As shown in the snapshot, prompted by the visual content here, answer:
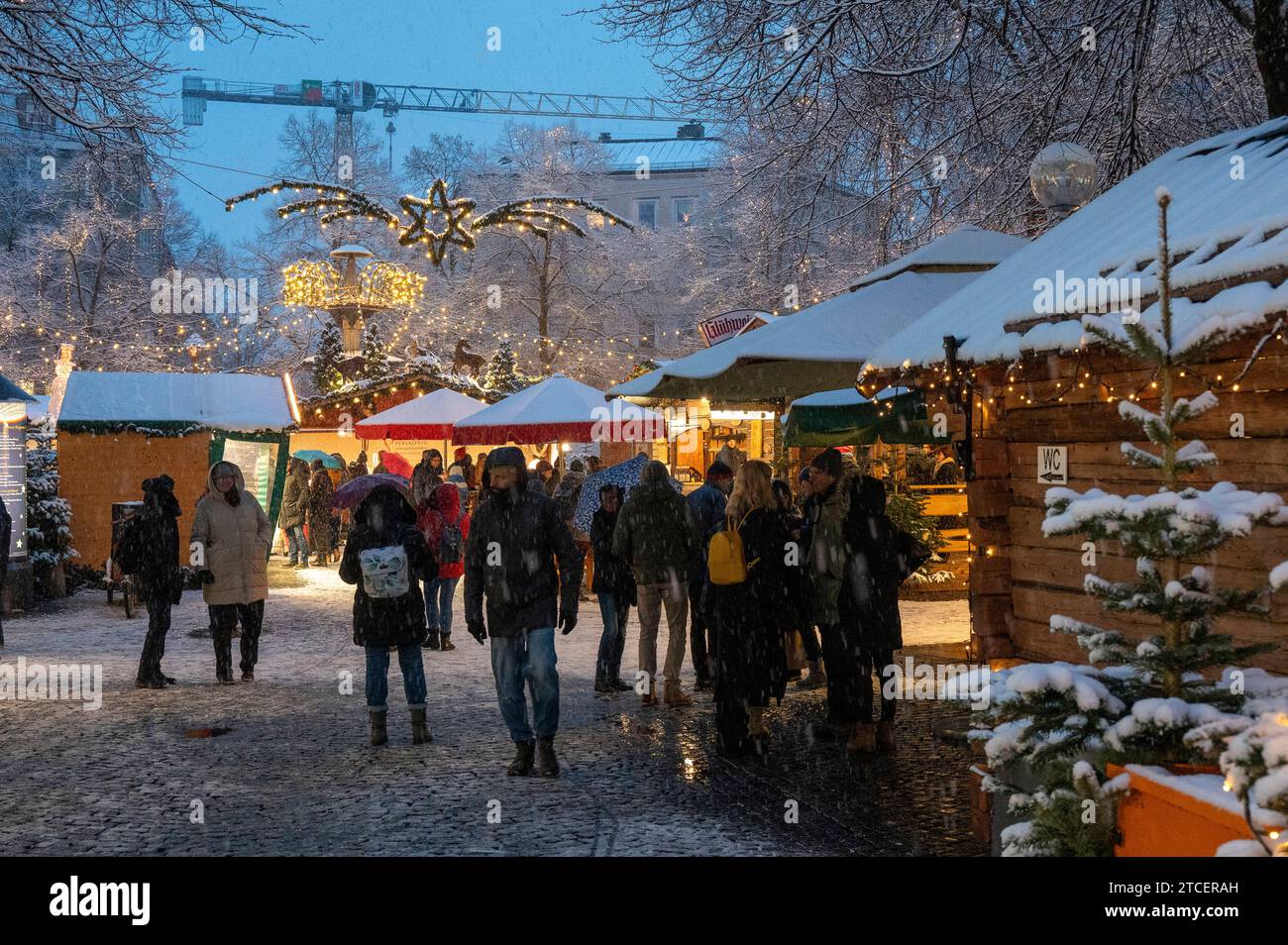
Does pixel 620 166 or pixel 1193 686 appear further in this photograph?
pixel 620 166

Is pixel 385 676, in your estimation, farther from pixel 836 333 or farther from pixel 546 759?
pixel 836 333

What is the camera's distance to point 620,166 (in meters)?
77.1

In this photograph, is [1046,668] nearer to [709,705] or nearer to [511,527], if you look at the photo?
[511,527]

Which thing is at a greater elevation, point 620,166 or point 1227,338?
point 620,166

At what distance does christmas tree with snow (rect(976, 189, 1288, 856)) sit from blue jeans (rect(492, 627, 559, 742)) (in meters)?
3.67

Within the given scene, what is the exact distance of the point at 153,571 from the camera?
11.1 meters

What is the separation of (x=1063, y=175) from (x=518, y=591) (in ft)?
14.9

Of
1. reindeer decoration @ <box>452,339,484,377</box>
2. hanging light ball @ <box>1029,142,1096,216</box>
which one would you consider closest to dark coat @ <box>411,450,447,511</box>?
hanging light ball @ <box>1029,142,1096,216</box>

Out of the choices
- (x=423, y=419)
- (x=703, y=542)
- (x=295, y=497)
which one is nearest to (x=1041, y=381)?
(x=703, y=542)

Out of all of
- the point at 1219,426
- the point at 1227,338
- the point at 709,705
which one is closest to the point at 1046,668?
the point at 1227,338

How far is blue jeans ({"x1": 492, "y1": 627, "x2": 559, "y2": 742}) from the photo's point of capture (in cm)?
766

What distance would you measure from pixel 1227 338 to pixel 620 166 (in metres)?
75.0

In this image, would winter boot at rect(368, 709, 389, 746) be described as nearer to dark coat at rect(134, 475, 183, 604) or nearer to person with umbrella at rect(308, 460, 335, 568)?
dark coat at rect(134, 475, 183, 604)
